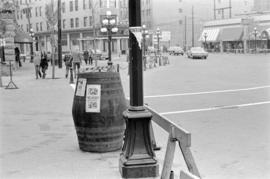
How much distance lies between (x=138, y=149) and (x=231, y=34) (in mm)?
75722

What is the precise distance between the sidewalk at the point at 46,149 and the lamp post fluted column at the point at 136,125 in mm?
337

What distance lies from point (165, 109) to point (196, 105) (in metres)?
1.18

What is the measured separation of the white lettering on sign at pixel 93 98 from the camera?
6996mm

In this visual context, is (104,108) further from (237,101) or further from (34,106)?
(237,101)

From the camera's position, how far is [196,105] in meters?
13.5

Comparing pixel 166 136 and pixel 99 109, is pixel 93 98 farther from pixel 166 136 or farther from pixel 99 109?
pixel 166 136

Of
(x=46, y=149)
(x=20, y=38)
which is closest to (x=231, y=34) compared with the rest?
(x=20, y=38)

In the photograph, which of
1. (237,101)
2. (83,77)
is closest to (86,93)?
(83,77)

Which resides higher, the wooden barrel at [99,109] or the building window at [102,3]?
the building window at [102,3]

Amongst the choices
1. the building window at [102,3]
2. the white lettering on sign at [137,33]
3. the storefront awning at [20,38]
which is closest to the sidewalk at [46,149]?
the white lettering on sign at [137,33]

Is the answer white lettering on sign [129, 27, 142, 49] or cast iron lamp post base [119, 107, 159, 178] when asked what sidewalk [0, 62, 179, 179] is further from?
white lettering on sign [129, 27, 142, 49]

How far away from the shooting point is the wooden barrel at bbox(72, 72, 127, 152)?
702 centimetres

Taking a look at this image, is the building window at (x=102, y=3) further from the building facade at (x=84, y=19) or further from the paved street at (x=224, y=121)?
the paved street at (x=224, y=121)

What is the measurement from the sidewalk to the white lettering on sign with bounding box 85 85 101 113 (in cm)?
76
